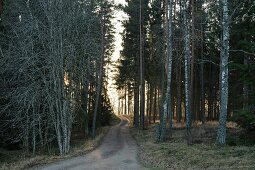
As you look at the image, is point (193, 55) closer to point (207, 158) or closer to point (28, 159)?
point (207, 158)

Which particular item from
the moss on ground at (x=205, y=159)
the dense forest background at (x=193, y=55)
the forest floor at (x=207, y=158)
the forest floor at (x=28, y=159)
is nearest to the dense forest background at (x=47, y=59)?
the forest floor at (x=28, y=159)

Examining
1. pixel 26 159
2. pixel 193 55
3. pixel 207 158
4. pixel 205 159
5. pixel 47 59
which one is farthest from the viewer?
pixel 193 55

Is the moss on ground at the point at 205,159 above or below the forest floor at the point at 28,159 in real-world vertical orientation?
above

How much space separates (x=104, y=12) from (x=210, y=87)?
58.9ft

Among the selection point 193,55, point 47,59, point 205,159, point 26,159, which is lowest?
point 26,159

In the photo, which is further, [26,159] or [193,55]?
[193,55]

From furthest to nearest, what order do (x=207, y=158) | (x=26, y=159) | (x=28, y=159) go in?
(x=26, y=159)
(x=28, y=159)
(x=207, y=158)

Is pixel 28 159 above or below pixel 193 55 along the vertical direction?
below

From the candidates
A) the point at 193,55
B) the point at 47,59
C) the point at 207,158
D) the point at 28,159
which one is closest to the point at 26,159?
the point at 28,159

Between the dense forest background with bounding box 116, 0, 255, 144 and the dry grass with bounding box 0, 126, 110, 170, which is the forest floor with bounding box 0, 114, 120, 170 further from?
the dense forest background with bounding box 116, 0, 255, 144

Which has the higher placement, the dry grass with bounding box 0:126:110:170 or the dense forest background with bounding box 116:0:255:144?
the dense forest background with bounding box 116:0:255:144

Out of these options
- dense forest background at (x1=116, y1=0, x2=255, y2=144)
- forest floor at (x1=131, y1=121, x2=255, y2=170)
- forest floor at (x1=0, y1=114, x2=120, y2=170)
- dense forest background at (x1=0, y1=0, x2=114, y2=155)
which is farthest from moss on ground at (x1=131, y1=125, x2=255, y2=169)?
dense forest background at (x1=0, y1=0, x2=114, y2=155)

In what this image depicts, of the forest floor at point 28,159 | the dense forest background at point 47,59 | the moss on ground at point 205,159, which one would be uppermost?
the dense forest background at point 47,59

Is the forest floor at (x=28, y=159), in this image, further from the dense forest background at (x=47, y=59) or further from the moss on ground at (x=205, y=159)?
the moss on ground at (x=205, y=159)
